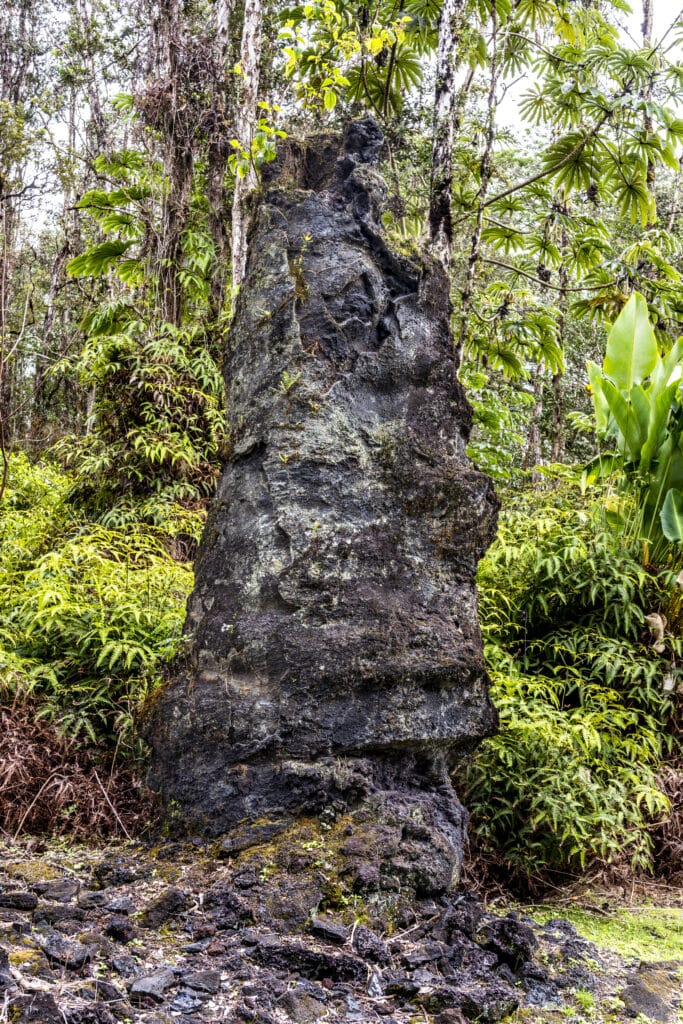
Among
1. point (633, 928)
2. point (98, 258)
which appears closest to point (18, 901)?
point (633, 928)

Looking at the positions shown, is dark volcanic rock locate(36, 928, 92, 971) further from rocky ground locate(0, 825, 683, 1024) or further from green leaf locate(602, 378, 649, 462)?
green leaf locate(602, 378, 649, 462)

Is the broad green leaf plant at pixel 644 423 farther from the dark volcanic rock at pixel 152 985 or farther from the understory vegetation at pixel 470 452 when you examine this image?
the dark volcanic rock at pixel 152 985

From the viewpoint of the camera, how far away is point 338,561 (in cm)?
279

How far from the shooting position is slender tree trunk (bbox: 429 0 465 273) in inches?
207

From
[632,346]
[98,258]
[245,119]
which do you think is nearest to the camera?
[632,346]

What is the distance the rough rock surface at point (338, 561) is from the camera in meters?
2.64

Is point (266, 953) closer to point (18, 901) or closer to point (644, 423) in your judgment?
point (18, 901)

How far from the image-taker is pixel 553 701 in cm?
366

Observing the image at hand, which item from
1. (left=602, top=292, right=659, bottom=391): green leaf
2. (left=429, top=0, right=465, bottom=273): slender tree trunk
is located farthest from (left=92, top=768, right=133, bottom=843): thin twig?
(left=429, top=0, right=465, bottom=273): slender tree trunk

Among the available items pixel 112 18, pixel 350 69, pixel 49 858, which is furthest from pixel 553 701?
pixel 112 18

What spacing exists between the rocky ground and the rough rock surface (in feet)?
0.56

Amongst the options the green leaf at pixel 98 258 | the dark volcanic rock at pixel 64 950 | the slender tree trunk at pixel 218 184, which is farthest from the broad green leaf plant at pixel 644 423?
the green leaf at pixel 98 258

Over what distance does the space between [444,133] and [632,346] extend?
1.83 m

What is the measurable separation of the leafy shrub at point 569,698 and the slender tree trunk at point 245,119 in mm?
3432
